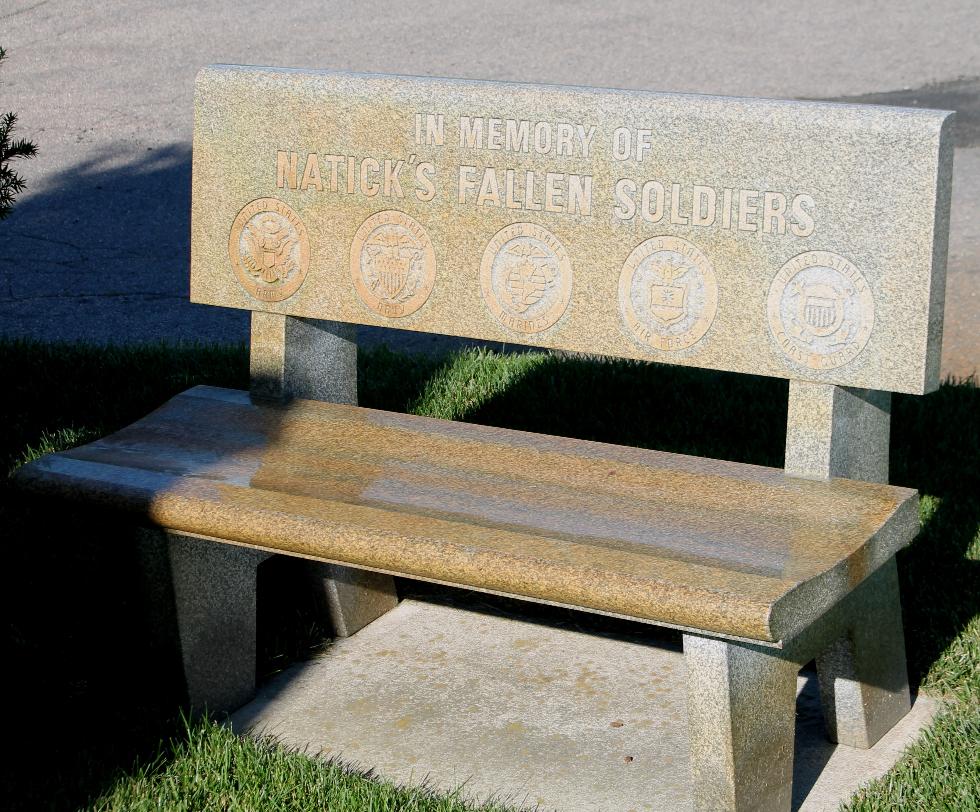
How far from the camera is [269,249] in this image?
3.51 m

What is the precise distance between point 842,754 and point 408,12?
29.5ft

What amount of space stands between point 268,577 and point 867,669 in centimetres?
155

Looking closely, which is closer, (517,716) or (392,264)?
(517,716)

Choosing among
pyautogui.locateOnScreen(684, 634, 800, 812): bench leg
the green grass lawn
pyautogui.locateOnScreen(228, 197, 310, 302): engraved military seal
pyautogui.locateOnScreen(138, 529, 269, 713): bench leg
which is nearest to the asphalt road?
the green grass lawn

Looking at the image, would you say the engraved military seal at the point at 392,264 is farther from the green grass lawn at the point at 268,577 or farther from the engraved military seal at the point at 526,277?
the green grass lawn at the point at 268,577

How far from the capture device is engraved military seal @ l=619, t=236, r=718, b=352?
300cm

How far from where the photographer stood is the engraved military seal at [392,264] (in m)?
3.33

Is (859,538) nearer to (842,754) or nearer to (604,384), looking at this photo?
(842,754)

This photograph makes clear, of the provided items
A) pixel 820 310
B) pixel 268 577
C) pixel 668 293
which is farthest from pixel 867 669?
pixel 268 577

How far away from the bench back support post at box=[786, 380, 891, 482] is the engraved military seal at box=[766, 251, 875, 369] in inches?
2.7

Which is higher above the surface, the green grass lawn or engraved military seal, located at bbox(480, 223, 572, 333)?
engraved military seal, located at bbox(480, 223, 572, 333)

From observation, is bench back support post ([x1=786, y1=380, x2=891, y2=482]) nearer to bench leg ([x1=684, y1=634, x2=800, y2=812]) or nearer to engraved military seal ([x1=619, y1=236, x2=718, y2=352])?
engraved military seal ([x1=619, y1=236, x2=718, y2=352])

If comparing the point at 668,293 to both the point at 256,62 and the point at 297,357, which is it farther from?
the point at 256,62

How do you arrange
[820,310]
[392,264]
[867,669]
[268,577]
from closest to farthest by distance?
[820,310] → [867,669] → [392,264] → [268,577]
